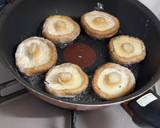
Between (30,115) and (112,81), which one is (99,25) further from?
(30,115)

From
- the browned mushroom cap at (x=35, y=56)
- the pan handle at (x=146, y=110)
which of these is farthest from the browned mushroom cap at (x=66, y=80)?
the pan handle at (x=146, y=110)

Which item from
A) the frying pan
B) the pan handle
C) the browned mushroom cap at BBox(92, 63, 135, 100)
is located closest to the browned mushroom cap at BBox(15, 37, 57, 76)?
the frying pan

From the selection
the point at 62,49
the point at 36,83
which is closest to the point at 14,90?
the point at 36,83

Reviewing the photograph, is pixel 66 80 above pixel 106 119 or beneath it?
above

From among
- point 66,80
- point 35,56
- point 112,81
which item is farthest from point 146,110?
point 35,56

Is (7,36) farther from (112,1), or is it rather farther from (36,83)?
(112,1)

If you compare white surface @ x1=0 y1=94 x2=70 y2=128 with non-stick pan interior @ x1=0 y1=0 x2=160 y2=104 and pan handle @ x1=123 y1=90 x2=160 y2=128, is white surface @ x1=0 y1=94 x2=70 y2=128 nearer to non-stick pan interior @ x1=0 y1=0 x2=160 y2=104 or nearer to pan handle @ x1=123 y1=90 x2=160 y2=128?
non-stick pan interior @ x1=0 y1=0 x2=160 y2=104

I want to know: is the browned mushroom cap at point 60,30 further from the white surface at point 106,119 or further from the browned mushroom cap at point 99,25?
the white surface at point 106,119
